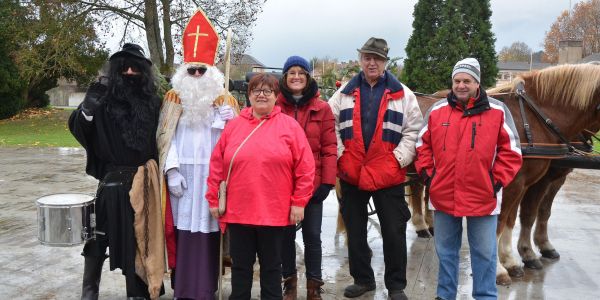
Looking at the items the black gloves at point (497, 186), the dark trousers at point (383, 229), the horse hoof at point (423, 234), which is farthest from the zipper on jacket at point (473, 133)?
the horse hoof at point (423, 234)

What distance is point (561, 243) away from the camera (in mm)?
5953

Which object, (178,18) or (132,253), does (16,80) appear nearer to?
(178,18)

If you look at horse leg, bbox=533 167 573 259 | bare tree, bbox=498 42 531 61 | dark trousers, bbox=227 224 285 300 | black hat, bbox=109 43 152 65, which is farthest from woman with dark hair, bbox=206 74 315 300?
bare tree, bbox=498 42 531 61

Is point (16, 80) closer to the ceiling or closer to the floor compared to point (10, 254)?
closer to the ceiling

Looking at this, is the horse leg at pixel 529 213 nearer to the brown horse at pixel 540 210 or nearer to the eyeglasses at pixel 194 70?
the brown horse at pixel 540 210

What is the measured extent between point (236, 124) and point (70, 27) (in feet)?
60.9

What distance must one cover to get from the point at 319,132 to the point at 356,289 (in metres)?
1.34

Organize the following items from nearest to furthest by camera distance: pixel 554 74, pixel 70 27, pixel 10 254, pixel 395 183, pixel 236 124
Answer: pixel 236 124 < pixel 395 183 < pixel 554 74 < pixel 10 254 < pixel 70 27

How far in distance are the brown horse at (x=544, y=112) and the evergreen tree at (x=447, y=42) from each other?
452 inches

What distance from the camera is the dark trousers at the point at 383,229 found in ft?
13.1

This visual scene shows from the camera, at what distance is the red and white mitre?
374 centimetres

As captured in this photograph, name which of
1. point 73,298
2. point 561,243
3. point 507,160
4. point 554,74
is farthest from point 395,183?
point 561,243

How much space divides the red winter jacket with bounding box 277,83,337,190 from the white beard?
0.52m

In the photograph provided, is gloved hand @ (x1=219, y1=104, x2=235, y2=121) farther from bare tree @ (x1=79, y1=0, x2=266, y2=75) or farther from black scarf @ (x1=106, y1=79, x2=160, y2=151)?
bare tree @ (x1=79, y1=0, x2=266, y2=75)
